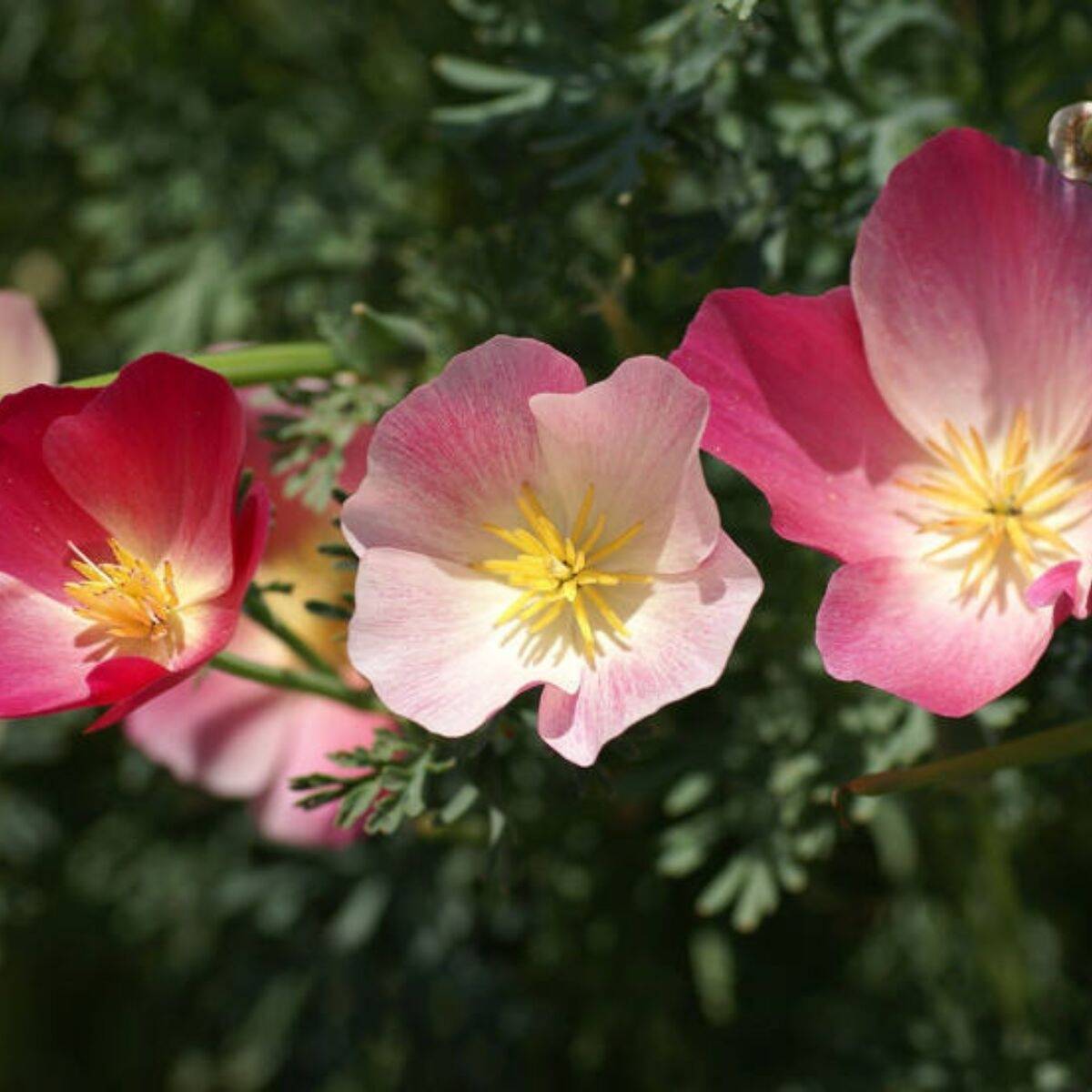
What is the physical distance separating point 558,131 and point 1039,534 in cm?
41

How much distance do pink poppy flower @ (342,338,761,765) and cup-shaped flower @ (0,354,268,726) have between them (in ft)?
0.21

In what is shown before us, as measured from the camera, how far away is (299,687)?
0.89m

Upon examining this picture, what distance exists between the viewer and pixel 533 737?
33.5 inches

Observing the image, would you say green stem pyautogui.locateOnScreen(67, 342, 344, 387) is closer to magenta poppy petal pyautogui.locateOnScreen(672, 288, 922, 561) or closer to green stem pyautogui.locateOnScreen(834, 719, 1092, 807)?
magenta poppy petal pyautogui.locateOnScreen(672, 288, 922, 561)

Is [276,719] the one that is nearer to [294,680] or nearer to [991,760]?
[294,680]

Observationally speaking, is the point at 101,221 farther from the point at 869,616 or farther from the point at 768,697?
the point at 869,616

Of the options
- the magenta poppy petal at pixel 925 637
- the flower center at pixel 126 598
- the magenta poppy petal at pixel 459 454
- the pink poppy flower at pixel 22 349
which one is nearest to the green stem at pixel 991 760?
the magenta poppy petal at pixel 925 637

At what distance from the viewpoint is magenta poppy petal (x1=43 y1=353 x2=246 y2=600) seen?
2.41ft

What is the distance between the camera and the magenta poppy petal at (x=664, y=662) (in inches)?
27.0

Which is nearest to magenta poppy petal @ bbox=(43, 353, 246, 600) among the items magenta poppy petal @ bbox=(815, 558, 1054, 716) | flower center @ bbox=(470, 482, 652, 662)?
flower center @ bbox=(470, 482, 652, 662)

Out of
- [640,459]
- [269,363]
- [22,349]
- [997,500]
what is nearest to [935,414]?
[997,500]

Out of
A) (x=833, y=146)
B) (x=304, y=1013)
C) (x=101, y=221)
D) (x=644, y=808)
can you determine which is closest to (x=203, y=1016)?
(x=304, y=1013)

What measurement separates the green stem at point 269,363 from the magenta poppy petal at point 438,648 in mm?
155

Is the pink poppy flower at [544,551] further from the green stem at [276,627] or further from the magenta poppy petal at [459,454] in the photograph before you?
the green stem at [276,627]
